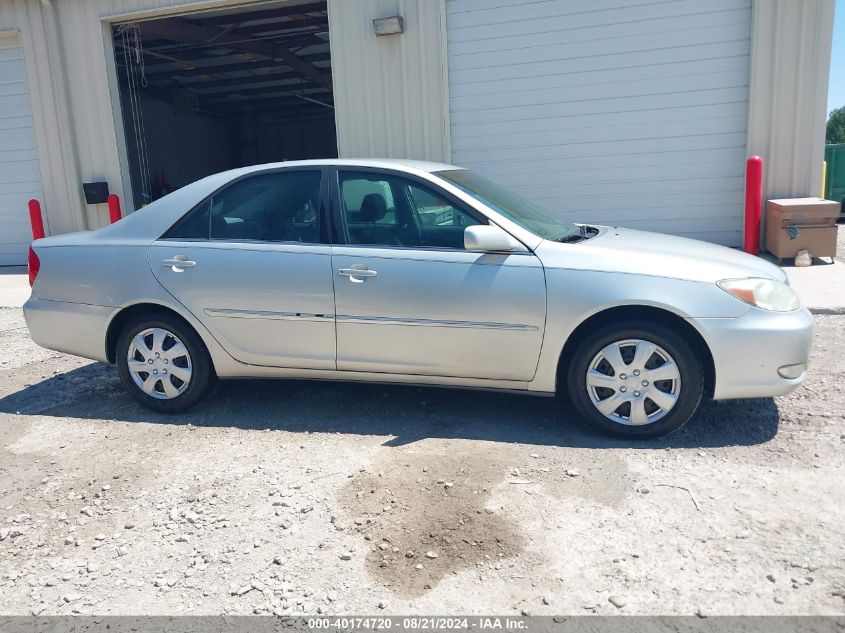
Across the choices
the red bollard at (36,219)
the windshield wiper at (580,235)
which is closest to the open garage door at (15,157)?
the red bollard at (36,219)

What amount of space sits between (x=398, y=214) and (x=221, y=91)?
19.2 m

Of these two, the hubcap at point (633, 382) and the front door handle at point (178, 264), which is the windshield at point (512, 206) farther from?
the front door handle at point (178, 264)

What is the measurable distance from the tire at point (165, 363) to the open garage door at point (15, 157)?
8.75m

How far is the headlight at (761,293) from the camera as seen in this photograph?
371 centimetres

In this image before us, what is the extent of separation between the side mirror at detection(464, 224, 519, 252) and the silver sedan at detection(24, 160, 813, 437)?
0.04 ft

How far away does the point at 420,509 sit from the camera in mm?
3234

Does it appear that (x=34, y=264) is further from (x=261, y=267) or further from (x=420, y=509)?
(x=420, y=509)

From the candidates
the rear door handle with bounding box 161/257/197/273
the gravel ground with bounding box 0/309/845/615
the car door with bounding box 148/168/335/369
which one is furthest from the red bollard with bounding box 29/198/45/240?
the rear door handle with bounding box 161/257/197/273

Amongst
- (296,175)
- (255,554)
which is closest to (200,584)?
(255,554)

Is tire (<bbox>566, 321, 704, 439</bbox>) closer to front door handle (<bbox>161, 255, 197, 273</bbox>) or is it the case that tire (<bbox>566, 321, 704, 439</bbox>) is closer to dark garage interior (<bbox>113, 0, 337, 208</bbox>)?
front door handle (<bbox>161, 255, 197, 273</bbox>)

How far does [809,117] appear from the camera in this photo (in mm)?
8633

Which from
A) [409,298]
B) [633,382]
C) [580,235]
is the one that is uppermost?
[580,235]

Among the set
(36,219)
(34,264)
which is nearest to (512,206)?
(34,264)

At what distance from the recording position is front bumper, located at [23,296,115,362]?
4570 millimetres
